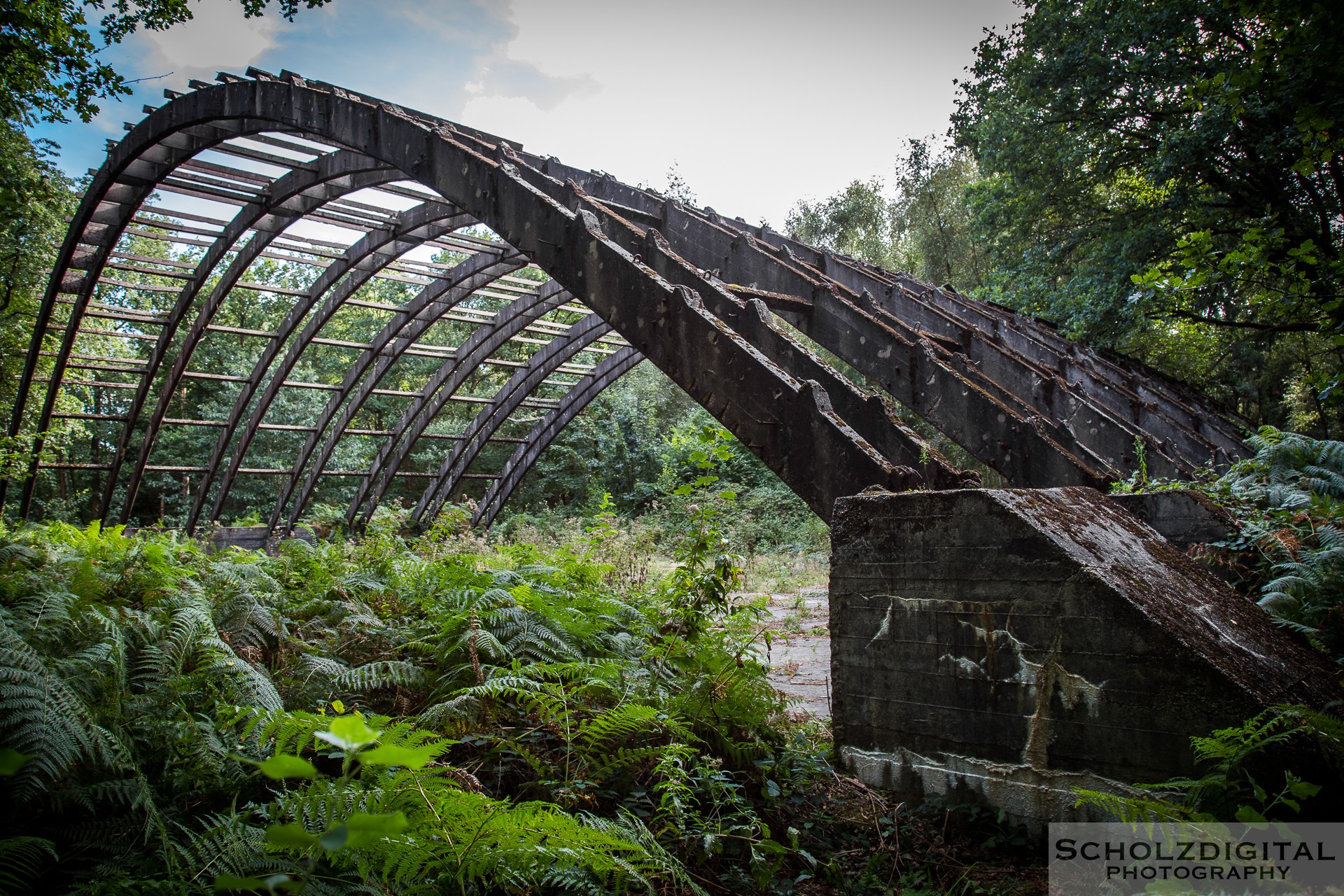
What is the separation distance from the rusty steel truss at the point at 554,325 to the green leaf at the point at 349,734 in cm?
265

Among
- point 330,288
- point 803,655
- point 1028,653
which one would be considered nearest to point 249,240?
point 330,288

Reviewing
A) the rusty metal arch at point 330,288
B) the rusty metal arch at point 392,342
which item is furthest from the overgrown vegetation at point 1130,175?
the rusty metal arch at point 330,288

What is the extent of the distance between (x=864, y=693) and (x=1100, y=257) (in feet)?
46.7

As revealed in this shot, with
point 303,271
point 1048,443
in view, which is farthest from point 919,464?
point 303,271

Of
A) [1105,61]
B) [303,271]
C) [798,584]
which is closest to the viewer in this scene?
[1105,61]

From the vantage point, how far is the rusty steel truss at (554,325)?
4379 millimetres

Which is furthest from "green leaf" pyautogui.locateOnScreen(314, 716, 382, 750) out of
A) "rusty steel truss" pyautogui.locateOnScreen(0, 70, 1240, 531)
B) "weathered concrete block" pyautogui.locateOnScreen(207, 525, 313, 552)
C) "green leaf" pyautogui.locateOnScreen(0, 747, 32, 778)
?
"weathered concrete block" pyautogui.locateOnScreen(207, 525, 313, 552)

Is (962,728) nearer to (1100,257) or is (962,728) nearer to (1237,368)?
(1100,257)

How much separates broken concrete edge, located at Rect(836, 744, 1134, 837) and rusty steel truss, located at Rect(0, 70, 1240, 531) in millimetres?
1169

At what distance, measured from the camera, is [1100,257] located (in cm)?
1398

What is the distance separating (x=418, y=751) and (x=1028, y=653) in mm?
2336

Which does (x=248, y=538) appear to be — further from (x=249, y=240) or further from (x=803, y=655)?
(x=803, y=655)

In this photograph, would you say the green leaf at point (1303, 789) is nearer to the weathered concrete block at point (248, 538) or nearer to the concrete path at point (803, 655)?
the concrete path at point (803, 655)

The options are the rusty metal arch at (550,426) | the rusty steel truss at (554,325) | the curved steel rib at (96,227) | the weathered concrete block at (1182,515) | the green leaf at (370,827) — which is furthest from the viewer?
the rusty metal arch at (550,426)
